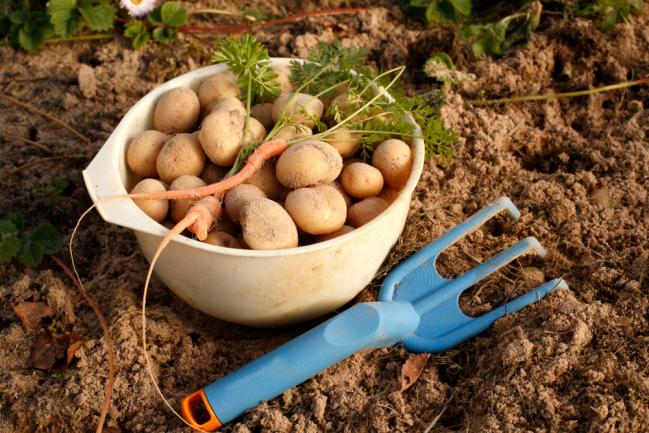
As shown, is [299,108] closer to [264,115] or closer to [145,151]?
[264,115]

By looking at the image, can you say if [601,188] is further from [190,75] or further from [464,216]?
[190,75]

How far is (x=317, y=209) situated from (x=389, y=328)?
0.32 metres

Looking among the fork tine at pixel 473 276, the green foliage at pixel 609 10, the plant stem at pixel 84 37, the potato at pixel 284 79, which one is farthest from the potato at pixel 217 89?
the green foliage at pixel 609 10

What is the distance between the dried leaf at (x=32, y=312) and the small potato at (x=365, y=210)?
0.80m

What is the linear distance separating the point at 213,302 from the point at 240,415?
0.26m

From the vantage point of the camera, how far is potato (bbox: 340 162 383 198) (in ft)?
5.65

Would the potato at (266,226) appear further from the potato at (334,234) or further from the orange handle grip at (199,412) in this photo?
the orange handle grip at (199,412)

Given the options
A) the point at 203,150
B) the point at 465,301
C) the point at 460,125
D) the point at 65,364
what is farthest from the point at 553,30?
the point at 65,364

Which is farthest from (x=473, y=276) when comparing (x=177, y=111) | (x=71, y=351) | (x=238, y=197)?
(x=71, y=351)

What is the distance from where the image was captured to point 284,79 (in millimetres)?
1961

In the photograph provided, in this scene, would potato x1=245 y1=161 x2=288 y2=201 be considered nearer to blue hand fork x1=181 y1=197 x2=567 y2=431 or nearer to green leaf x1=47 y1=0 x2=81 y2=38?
blue hand fork x1=181 y1=197 x2=567 y2=431

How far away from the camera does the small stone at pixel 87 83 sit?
247 cm

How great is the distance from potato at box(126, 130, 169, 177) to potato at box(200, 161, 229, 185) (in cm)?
12

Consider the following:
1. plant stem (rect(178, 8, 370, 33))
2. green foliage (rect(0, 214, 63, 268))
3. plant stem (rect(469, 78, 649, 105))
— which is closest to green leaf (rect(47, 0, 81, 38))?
plant stem (rect(178, 8, 370, 33))
